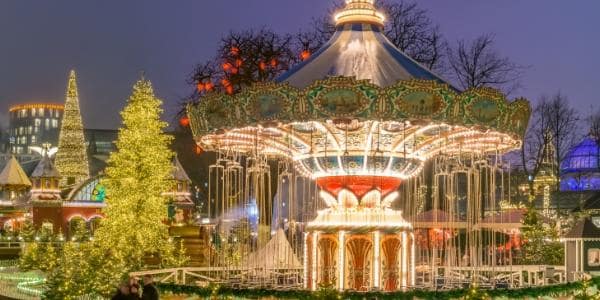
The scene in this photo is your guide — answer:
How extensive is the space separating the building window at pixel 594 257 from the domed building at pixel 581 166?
56.2 m

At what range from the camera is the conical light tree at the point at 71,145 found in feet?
227

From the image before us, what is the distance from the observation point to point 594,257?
1102 inches

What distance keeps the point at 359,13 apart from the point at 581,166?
71643 millimetres

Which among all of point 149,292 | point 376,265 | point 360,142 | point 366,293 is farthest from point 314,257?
point 149,292

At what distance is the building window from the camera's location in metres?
27.8

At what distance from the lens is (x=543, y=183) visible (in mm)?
65688

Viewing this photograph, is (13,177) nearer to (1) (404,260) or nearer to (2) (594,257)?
(2) (594,257)

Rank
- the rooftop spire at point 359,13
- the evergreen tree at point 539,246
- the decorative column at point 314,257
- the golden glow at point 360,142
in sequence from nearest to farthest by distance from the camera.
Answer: the golden glow at point 360,142 < the decorative column at point 314,257 < the rooftop spire at point 359,13 < the evergreen tree at point 539,246

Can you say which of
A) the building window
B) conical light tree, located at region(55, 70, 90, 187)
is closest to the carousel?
the building window

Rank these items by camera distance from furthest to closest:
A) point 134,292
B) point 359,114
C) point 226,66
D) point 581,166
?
1. point 581,166
2. point 226,66
3. point 134,292
4. point 359,114

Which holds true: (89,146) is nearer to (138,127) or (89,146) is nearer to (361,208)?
(138,127)

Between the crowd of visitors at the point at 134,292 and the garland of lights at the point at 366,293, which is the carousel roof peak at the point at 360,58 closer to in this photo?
the garland of lights at the point at 366,293

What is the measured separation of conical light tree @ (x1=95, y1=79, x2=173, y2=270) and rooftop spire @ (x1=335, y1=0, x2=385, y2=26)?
20632 mm

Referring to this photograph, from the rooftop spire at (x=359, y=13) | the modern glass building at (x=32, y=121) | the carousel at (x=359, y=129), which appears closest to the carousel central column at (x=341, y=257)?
the carousel at (x=359, y=129)
